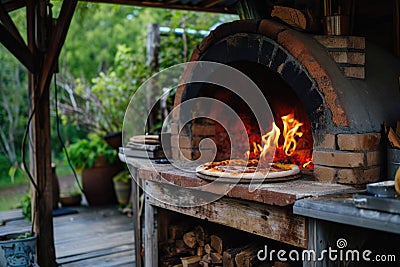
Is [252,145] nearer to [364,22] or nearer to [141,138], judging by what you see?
[141,138]

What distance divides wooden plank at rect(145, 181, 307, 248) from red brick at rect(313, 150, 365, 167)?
14.8 inches

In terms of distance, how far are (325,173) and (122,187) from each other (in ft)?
12.2

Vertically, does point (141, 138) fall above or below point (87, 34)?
below

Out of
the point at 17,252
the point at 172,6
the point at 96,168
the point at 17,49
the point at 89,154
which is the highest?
the point at 172,6

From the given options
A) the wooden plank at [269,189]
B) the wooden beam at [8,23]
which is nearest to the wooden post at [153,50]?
the wooden beam at [8,23]

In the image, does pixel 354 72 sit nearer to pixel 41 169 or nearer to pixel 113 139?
pixel 41 169

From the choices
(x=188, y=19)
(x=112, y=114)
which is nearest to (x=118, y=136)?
(x=112, y=114)

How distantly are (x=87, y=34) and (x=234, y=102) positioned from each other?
7.51 m

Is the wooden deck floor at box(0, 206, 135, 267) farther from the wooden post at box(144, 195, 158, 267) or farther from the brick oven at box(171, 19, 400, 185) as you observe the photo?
the brick oven at box(171, 19, 400, 185)

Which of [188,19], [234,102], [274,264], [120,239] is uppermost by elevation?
[188,19]

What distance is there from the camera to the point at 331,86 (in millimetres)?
2299

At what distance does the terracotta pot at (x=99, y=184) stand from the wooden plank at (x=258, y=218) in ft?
10.9

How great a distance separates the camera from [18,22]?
7777 millimetres

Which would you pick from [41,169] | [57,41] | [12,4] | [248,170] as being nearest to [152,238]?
[248,170]
